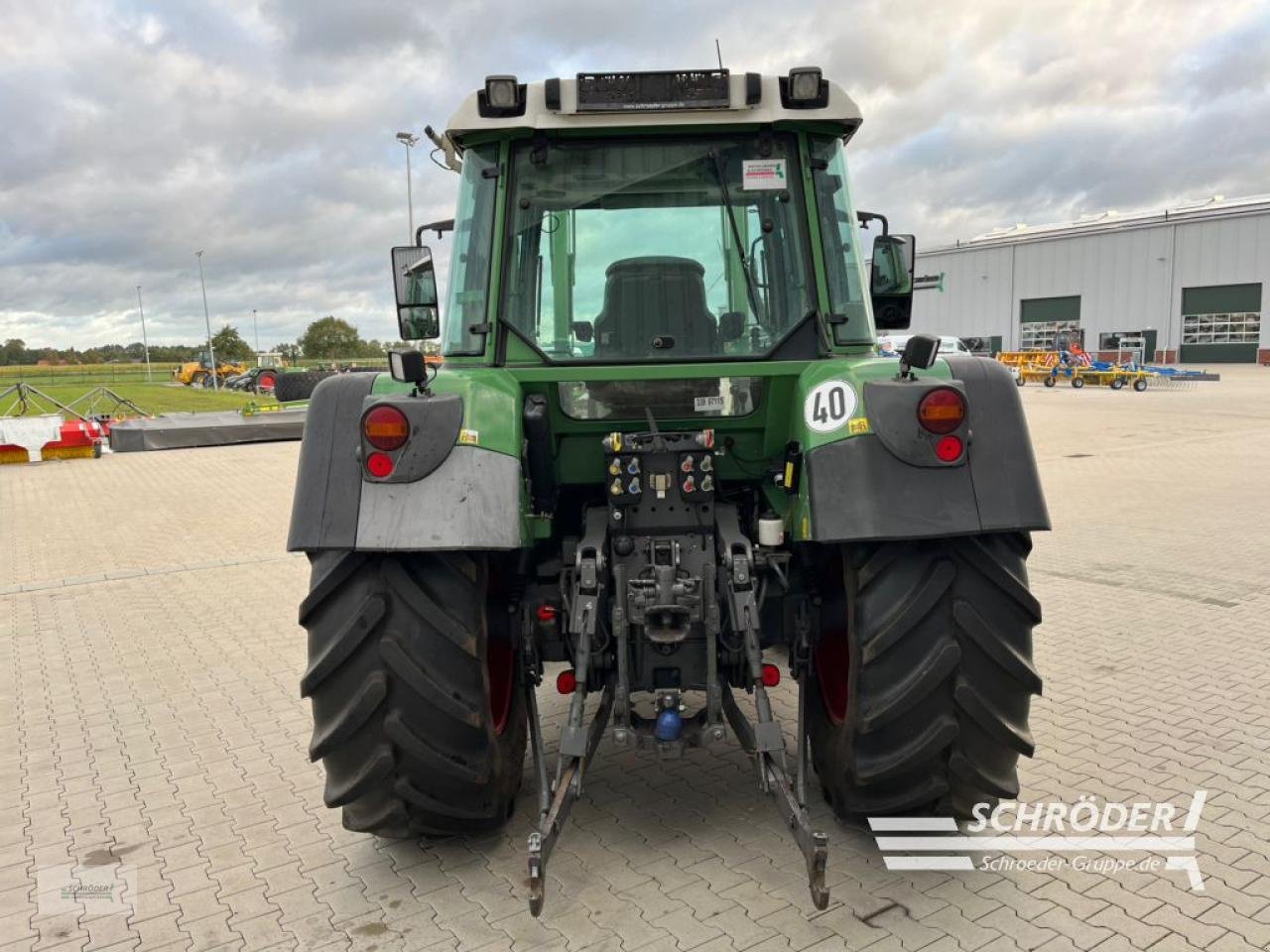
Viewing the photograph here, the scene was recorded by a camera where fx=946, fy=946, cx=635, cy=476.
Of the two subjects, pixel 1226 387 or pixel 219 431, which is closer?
pixel 219 431

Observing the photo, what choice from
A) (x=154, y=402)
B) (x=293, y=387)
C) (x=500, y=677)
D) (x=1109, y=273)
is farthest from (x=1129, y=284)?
(x=500, y=677)

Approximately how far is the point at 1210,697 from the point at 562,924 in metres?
3.78

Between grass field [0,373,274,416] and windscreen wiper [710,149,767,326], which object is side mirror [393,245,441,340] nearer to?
windscreen wiper [710,149,767,326]

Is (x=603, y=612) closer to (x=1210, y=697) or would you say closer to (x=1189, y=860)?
(x=1189, y=860)

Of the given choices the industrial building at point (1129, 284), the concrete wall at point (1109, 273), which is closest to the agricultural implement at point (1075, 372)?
the concrete wall at point (1109, 273)

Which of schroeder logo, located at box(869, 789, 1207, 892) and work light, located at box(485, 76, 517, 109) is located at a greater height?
work light, located at box(485, 76, 517, 109)

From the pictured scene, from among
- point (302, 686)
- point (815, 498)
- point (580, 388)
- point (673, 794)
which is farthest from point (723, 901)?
point (580, 388)

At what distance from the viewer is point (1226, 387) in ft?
101

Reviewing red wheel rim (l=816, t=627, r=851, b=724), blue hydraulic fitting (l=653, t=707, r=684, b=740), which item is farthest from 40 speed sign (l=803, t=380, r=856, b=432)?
blue hydraulic fitting (l=653, t=707, r=684, b=740)

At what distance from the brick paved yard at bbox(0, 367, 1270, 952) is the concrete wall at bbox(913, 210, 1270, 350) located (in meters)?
40.3

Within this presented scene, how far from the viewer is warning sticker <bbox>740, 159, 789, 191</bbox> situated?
377 cm

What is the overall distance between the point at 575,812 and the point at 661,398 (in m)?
1.72

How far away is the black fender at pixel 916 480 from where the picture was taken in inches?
117

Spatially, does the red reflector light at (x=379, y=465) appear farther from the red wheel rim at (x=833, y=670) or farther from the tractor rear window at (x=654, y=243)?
the red wheel rim at (x=833, y=670)
